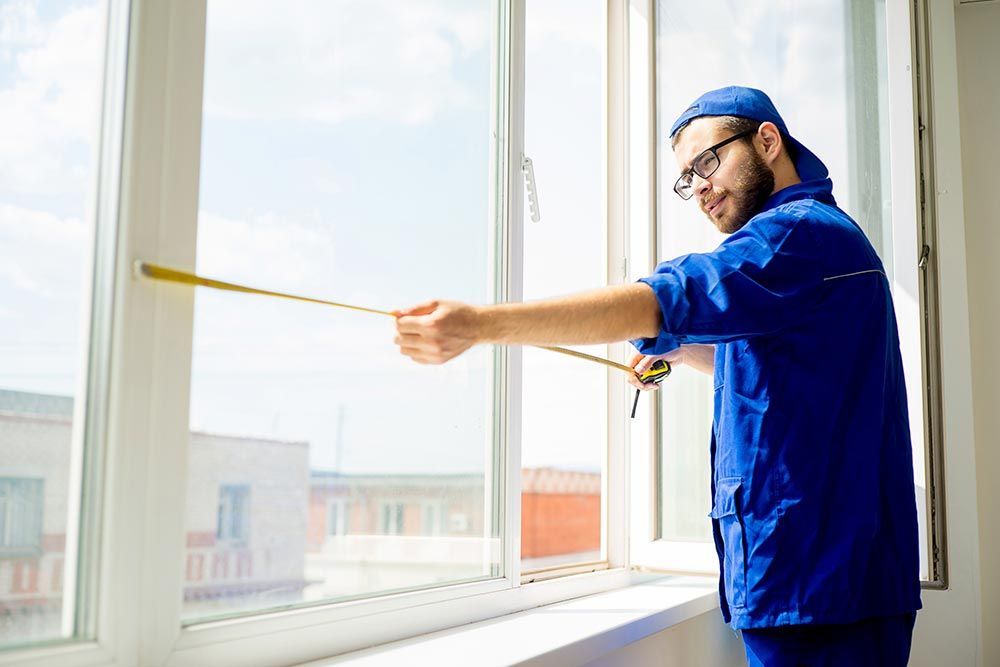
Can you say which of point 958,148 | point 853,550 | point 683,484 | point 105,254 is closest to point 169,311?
point 105,254

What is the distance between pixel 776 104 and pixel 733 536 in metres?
1.42

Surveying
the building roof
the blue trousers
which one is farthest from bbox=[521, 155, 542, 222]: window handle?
the building roof

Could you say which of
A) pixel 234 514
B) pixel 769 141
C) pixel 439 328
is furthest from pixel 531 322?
pixel 769 141

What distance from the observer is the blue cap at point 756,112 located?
171 centimetres

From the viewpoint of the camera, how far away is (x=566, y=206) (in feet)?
8.39

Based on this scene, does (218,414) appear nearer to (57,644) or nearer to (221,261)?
(221,261)

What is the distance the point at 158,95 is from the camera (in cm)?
114

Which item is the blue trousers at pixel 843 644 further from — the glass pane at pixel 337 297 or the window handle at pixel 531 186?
the window handle at pixel 531 186

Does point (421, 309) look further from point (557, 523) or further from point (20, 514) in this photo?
point (557, 523)

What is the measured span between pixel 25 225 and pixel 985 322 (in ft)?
8.41

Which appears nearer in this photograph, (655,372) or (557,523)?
(655,372)

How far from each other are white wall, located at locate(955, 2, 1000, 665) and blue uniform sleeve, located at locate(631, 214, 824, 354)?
1529 millimetres

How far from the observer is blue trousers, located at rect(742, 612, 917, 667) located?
146 centimetres

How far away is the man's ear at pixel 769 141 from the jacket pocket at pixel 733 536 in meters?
0.59
